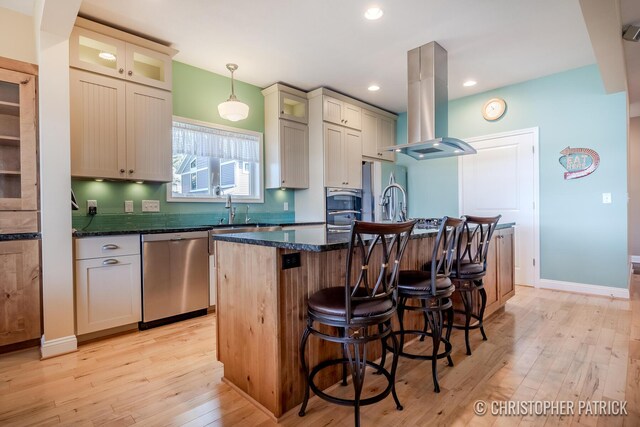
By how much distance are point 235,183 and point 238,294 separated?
8.53 feet

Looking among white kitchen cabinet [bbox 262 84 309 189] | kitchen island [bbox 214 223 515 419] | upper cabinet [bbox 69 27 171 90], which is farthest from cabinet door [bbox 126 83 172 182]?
kitchen island [bbox 214 223 515 419]

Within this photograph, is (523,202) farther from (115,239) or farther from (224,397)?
(115,239)

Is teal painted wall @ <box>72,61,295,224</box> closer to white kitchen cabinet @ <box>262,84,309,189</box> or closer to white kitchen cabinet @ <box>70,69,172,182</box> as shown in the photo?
white kitchen cabinet @ <box>262,84,309,189</box>

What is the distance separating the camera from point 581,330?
8.79 feet

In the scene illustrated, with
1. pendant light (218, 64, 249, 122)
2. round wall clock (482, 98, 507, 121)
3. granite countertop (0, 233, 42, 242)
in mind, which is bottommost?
granite countertop (0, 233, 42, 242)

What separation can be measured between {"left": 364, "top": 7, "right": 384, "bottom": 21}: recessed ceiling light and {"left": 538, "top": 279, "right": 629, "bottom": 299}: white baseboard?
377 cm

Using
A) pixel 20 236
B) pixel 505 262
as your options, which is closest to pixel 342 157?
pixel 505 262

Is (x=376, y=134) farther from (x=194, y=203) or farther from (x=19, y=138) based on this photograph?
(x=19, y=138)

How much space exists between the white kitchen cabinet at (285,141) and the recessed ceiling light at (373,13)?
1.71 metres

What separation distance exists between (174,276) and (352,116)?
333 cm

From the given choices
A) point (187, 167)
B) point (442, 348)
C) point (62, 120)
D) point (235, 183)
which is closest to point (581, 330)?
point (442, 348)

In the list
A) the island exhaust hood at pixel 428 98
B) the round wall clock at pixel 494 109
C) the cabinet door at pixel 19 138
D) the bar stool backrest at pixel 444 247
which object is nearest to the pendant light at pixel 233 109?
the cabinet door at pixel 19 138

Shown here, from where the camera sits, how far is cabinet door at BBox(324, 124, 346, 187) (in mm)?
4402

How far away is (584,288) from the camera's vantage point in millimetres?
3842
